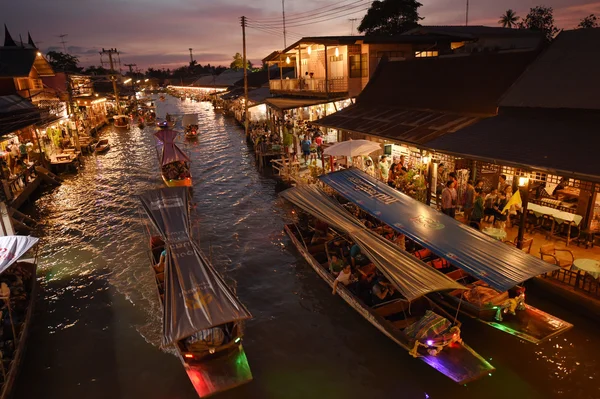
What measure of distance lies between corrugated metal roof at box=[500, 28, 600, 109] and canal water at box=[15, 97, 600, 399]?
6930mm

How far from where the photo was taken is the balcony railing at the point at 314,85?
27.8 metres

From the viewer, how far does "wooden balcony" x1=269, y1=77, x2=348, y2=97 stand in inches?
1094

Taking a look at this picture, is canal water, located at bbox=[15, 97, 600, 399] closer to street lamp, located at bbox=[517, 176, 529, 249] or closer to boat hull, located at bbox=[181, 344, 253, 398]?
boat hull, located at bbox=[181, 344, 253, 398]

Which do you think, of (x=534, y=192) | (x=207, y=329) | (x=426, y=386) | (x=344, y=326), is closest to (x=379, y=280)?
(x=344, y=326)

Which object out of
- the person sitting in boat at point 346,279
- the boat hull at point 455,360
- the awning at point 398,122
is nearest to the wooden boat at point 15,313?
the person sitting in boat at point 346,279

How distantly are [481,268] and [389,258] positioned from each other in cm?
232

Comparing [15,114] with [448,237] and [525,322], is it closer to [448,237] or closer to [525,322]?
[448,237]

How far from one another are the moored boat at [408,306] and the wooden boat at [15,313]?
917 cm

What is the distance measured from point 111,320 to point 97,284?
2928 millimetres

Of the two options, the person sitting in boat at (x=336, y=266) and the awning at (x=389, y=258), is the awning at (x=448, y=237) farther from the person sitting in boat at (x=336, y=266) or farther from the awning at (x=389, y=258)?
the person sitting in boat at (x=336, y=266)

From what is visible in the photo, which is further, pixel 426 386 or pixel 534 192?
pixel 534 192

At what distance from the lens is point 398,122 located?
18422 millimetres

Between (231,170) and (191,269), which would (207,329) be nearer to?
(191,269)

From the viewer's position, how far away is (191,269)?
11.0 meters
